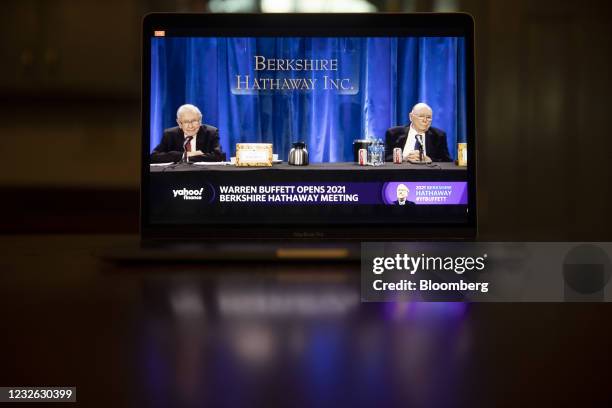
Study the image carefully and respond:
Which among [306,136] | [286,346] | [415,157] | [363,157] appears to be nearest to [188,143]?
[306,136]

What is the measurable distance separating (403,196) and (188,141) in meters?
0.43

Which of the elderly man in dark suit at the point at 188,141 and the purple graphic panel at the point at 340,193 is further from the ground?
the elderly man in dark suit at the point at 188,141

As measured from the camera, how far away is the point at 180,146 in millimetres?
1131

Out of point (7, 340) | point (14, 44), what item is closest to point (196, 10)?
point (14, 44)

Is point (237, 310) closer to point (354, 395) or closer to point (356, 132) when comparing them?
point (354, 395)

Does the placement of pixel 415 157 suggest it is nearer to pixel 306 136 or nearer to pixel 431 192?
pixel 431 192

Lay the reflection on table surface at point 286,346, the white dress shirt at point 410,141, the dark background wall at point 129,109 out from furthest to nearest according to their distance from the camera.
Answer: the dark background wall at point 129,109, the white dress shirt at point 410,141, the reflection on table surface at point 286,346

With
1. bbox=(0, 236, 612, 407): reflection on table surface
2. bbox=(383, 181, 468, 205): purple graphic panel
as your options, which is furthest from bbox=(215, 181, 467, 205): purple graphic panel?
bbox=(0, 236, 612, 407): reflection on table surface

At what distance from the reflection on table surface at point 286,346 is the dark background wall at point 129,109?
1.95ft

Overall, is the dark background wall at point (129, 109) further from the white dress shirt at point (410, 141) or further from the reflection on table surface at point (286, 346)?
the reflection on table surface at point (286, 346)

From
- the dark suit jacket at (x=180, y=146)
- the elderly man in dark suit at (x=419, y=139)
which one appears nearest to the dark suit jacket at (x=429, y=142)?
the elderly man in dark suit at (x=419, y=139)

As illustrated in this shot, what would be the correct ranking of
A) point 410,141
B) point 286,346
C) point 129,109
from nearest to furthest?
point 286,346 → point 410,141 → point 129,109

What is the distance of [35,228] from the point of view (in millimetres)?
1421

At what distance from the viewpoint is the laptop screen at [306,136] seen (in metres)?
1.13
